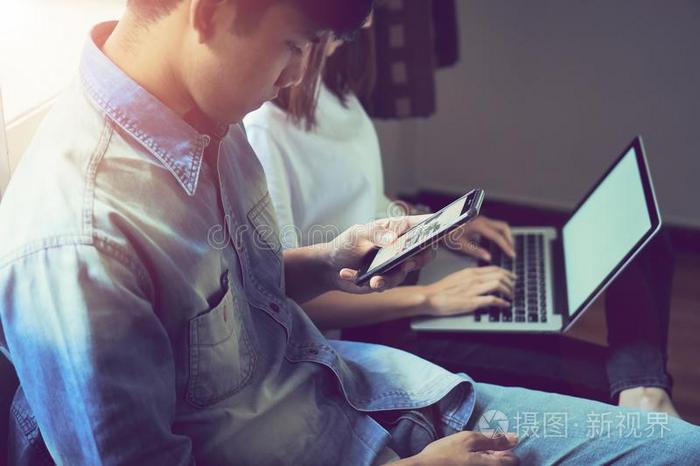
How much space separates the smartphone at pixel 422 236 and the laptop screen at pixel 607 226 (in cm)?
34

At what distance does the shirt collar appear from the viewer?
68 cm

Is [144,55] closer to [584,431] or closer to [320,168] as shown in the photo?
[320,168]

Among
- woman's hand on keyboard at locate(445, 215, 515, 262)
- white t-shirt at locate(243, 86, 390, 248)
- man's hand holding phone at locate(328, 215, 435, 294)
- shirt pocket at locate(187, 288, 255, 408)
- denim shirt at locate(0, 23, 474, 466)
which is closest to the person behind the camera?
denim shirt at locate(0, 23, 474, 466)

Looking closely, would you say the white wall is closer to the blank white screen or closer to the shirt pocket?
the blank white screen

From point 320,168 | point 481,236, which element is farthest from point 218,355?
point 481,236

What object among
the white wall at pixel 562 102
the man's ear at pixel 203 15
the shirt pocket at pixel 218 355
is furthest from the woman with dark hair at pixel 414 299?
the white wall at pixel 562 102

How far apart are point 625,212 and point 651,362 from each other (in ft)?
0.74

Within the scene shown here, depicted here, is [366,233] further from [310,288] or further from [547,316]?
[547,316]

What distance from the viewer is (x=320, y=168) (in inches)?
44.2

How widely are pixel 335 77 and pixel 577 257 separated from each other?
482 mm

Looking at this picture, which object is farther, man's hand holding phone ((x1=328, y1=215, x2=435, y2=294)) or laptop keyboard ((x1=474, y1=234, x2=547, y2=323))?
laptop keyboard ((x1=474, y1=234, x2=547, y2=323))

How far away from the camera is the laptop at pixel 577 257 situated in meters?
1.07

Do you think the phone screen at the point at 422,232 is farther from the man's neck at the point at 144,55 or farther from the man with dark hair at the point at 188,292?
the man's neck at the point at 144,55

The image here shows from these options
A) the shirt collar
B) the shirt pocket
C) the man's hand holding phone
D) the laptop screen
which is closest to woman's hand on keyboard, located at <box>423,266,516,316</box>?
the laptop screen
